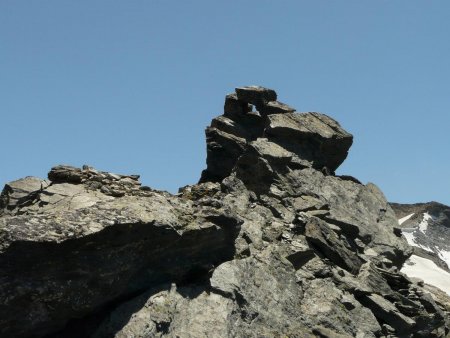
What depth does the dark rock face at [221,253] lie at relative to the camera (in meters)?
19.5

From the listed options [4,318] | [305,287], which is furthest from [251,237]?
[4,318]

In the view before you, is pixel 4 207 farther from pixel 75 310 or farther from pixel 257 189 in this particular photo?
pixel 257 189

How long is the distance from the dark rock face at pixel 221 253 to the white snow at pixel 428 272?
17312mm

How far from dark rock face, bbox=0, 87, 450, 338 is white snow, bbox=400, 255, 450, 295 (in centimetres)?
1731

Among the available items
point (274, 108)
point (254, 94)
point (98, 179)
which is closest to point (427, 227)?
point (274, 108)

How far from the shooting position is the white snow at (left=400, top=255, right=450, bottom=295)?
55.0m

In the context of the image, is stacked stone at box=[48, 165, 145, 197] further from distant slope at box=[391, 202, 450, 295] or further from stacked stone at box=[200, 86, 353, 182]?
distant slope at box=[391, 202, 450, 295]

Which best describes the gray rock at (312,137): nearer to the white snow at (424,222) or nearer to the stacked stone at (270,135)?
the stacked stone at (270,135)

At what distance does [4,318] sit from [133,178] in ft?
36.9

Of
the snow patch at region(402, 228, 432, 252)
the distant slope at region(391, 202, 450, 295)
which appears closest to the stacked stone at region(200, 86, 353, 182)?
the distant slope at region(391, 202, 450, 295)

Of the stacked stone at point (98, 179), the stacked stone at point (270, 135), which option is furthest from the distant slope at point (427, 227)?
the stacked stone at point (98, 179)

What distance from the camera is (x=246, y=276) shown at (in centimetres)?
2586

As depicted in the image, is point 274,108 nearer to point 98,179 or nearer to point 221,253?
point 98,179

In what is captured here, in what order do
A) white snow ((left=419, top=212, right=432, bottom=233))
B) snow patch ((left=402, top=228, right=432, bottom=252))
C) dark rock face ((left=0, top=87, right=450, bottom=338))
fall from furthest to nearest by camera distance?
1. white snow ((left=419, top=212, right=432, bottom=233))
2. snow patch ((left=402, top=228, right=432, bottom=252))
3. dark rock face ((left=0, top=87, right=450, bottom=338))
